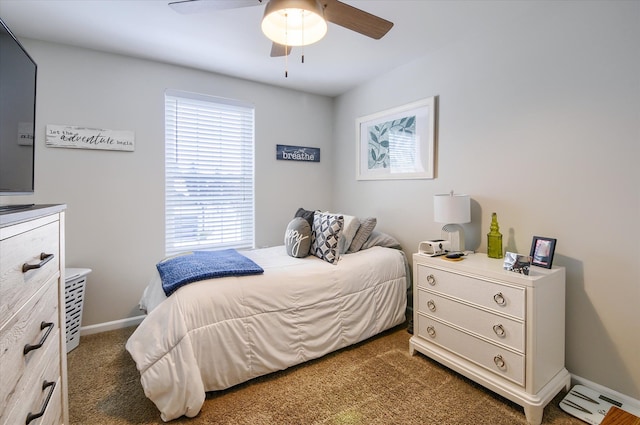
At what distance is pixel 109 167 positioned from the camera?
265 centimetres

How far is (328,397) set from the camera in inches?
70.9

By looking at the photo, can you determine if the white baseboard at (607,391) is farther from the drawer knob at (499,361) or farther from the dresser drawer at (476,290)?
the dresser drawer at (476,290)

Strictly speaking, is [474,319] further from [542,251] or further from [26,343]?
[26,343]

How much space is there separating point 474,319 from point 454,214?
0.74 metres

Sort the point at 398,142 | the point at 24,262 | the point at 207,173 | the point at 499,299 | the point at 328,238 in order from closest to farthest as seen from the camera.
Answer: the point at 24,262 < the point at 499,299 < the point at 328,238 < the point at 398,142 < the point at 207,173

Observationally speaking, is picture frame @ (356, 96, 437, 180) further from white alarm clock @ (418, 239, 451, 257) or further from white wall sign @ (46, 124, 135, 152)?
Result: white wall sign @ (46, 124, 135, 152)

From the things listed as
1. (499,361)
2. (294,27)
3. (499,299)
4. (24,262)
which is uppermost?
(294,27)

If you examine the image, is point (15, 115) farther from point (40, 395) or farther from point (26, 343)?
point (40, 395)

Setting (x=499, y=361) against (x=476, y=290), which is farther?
(x=476, y=290)

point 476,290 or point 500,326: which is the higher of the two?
point 476,290

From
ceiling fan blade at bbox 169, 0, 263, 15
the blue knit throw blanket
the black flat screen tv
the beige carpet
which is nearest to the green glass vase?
the beige carpet

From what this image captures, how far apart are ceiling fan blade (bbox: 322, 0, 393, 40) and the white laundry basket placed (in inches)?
102

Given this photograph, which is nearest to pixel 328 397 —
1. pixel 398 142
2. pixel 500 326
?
pixel 500 326

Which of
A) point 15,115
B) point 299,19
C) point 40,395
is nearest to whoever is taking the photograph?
point 40,395
